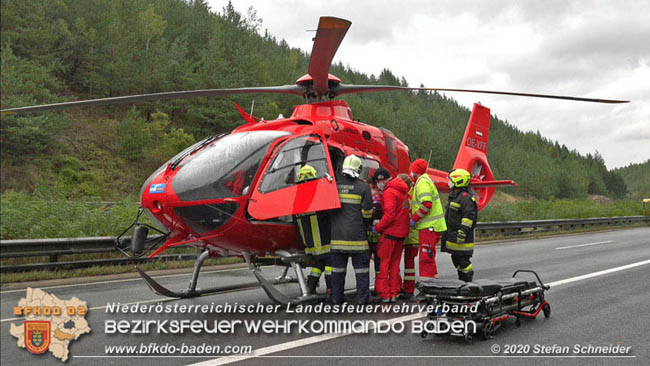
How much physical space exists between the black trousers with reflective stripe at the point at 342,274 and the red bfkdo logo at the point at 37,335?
10.4ft

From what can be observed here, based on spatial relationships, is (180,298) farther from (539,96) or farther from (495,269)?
(495,269)

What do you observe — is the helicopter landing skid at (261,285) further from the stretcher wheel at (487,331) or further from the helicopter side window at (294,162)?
the stretcher wheel at (487,331)

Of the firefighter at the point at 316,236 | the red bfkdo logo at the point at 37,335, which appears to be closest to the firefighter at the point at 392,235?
the firefighter at the point at 316,236

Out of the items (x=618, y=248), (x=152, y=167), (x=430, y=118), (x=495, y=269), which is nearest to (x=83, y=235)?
(x=495, y=269)

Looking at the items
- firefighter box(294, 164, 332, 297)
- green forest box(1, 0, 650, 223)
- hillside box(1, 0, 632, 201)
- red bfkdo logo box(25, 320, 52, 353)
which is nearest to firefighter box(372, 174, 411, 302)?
firefighter box(294, 164, 332, 297)

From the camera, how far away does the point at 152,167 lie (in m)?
31.3

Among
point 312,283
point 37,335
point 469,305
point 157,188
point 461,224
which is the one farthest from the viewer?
point 312,283

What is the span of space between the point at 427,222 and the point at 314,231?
61.1 inches

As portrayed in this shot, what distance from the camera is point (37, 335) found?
4621 millimetres

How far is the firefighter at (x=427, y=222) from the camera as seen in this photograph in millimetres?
6797

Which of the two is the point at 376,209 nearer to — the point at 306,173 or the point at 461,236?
the point at 461,236

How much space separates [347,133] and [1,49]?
88.3 ft

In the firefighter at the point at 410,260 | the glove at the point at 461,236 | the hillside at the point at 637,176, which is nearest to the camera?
the glove at the point at 461,236

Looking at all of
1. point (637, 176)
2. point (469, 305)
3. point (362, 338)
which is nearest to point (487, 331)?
point (469, 305)
